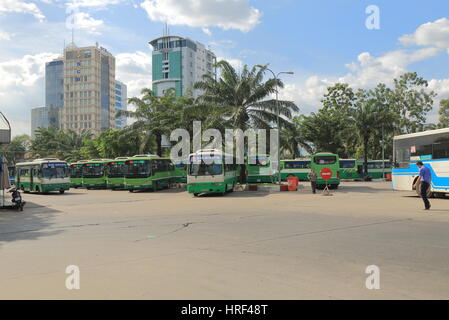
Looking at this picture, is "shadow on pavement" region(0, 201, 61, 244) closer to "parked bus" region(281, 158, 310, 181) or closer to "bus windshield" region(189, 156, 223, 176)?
"bus windshield" region(189, 156, 223, 176)

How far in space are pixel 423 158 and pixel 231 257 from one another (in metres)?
16.7

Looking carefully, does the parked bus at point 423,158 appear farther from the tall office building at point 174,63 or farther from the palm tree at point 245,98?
the tall office building at point 174,63

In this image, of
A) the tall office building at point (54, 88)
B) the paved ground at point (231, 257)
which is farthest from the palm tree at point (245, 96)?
the tall office building at point (54, 88)

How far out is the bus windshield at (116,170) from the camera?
33028 mm

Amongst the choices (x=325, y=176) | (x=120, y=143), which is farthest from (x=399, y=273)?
(x=120, y=143)

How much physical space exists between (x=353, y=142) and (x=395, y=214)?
1577 inches

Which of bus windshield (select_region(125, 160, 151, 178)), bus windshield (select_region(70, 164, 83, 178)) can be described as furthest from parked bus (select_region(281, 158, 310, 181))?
bus windshield (select_region(70, 164, 83, 178))

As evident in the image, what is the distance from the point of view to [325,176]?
25578mm

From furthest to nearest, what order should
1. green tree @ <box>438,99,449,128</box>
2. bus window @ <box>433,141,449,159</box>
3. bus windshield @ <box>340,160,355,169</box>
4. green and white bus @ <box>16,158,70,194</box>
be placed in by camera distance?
1. green tree @ <box>438,99,449,128</box>
2. bus windshield @ <box>340,160,355,169</box>
3. green and white bus @ <box>16,158,70,194</box>
4. bus window @ <box>433,141,449,159</box>

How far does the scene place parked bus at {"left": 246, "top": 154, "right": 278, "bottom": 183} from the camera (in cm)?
3719

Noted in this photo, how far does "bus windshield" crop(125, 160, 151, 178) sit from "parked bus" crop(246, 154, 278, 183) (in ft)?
34.7

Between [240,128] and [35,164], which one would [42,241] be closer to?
[240,128]

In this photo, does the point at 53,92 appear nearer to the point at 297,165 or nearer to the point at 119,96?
the point at 119,96

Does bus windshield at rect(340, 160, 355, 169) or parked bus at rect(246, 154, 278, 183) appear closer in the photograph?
parked bus at rect(246, 154, 278, 183)
